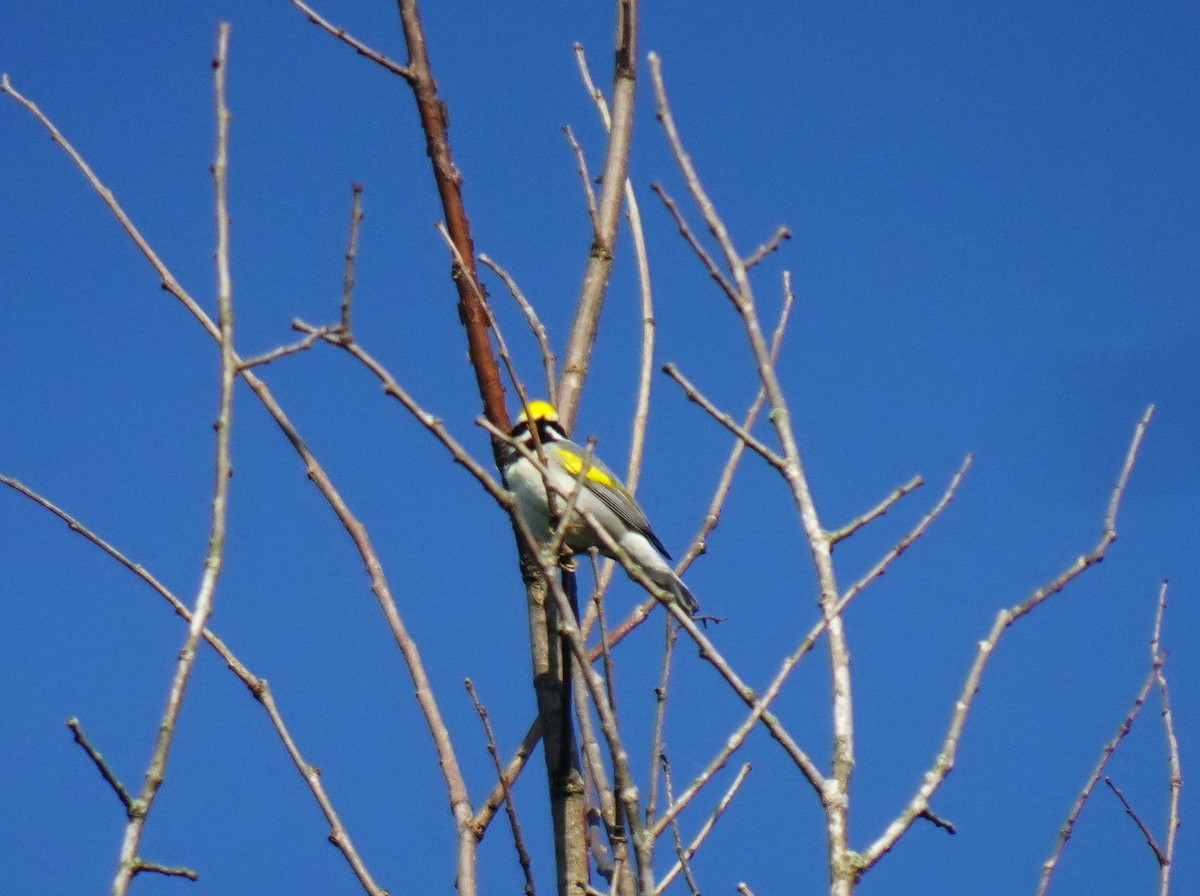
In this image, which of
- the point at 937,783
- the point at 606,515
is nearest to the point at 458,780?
the point at 937,783

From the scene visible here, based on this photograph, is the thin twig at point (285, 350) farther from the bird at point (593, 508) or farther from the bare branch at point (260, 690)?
the bird at point (593, 508)

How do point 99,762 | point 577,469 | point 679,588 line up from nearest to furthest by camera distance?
point 99,762 → point 679,588 → point 577,469

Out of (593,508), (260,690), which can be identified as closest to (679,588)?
(593,508)

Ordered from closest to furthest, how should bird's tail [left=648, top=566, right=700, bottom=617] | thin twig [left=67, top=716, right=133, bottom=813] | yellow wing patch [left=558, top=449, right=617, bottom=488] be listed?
thin twig [left=67, top=716, right=133, bottom=813], bird's tail [left=648, top=566, right=700, bottom=617], yellow wing patch [left=558, top=449, right=617, bottom=488]

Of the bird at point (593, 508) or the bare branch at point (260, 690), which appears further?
the bird at point (593, 508)

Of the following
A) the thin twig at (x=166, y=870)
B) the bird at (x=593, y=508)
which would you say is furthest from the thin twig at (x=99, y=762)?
the bird at (x=593, y=508)

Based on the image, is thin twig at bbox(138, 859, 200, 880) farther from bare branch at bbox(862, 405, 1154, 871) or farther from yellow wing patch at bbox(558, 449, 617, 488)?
yellow wing patch at bbox(558, 449, 617, 488)

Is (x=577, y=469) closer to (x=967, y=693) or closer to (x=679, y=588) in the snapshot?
(x=679, y=588)

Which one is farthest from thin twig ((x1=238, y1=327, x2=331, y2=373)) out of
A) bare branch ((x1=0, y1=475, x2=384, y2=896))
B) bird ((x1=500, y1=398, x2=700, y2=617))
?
bird ((x1=500, y1=398, x2=700, y2=617))

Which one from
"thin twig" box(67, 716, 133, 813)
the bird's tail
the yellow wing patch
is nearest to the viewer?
"thin twig" box(67, 716, 133, 813)

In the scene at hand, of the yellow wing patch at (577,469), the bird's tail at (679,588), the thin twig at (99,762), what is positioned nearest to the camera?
the thin twig at (99,762)

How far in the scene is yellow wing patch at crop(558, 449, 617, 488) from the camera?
5.60m

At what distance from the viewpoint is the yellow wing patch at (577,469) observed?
5.60 m

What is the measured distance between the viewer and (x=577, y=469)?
5.64m
